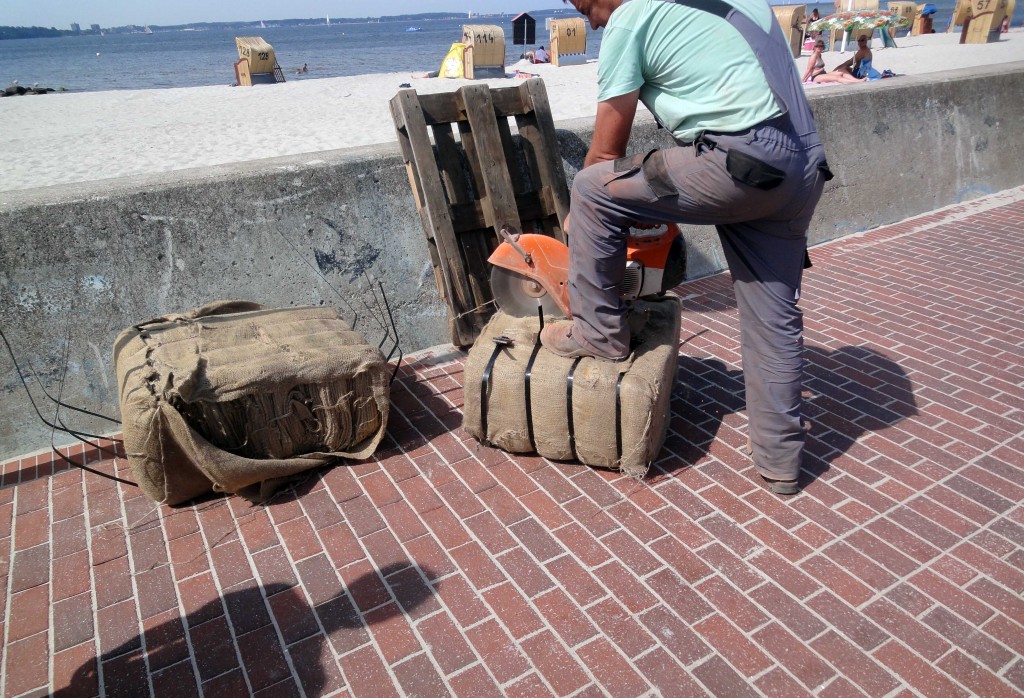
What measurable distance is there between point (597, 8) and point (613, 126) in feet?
1.57

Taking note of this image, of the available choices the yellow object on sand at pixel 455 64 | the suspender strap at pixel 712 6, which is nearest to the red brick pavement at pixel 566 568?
the suspender strap at pixel 712 6

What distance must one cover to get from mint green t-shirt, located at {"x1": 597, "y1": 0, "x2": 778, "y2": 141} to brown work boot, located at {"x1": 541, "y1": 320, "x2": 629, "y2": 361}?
105 cm

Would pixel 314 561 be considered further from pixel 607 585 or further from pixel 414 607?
pixel 607 585

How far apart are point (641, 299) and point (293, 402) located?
182 cm

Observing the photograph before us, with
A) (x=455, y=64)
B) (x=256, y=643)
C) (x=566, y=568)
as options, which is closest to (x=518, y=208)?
(x=566, y=568)

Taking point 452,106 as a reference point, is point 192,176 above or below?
below

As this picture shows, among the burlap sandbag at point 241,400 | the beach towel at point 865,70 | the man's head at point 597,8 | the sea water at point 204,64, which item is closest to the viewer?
the man's head at point 597,8

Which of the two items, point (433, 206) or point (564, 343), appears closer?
point (564, 343)

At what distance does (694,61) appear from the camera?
8.79ft

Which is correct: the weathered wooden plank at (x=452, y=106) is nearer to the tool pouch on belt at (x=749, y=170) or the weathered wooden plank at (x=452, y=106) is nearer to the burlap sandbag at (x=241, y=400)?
the burlap sandbag at (x=241, y=400)

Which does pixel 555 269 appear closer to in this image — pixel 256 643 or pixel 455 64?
pixel 256 643

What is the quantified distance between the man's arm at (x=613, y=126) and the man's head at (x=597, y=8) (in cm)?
35

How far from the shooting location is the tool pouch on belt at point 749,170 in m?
2.62

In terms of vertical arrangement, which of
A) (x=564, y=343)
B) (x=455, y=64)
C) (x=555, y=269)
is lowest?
(x=564, y=343)
